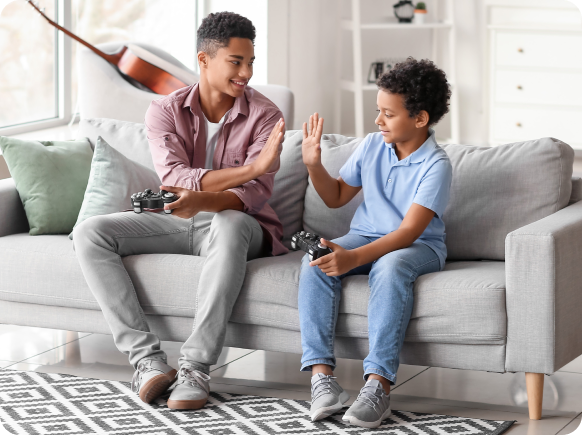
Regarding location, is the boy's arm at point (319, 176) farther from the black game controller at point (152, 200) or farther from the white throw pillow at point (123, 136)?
the white throw pillow at point (123, 136)

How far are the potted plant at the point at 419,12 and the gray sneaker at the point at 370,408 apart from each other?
4417 mm

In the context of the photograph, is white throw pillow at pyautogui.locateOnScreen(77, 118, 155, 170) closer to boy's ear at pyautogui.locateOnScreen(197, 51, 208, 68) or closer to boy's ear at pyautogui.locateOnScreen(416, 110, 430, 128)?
boy's ear at pyautogui.locateOnScreen(197, 51, 208, 68)

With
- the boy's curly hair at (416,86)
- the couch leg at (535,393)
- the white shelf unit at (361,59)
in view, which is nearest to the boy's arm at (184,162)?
the boy's curly hair at (416,86)

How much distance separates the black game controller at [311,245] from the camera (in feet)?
7.25

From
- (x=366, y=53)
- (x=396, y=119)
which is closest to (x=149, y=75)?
(x=396, y=119)

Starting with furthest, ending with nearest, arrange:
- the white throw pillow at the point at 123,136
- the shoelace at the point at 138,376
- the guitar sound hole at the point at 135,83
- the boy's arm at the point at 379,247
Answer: the guitar sound hole at the point at 135,83, the white throw pillow at the point at 123,136, the shoelace at the point at 138,376, the boy's arm at the point at 379,247

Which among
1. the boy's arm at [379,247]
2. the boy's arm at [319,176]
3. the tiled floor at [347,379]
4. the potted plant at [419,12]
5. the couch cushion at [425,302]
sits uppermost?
the potted plant at [419,12]

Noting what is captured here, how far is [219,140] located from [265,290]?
518 millimetres

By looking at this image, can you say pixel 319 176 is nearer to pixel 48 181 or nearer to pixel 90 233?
pixel 90 233

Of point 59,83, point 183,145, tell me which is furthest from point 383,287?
point 59,83

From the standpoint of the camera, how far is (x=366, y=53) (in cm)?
653

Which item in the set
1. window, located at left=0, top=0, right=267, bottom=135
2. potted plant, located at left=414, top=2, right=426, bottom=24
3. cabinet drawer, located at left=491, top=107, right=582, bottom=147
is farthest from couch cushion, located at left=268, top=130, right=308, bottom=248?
potted plant, located at left=414, top=2, right=426, bottom=24

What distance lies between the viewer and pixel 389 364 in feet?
7.06

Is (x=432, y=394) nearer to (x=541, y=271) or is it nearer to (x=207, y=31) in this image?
(x=541, y=271)
